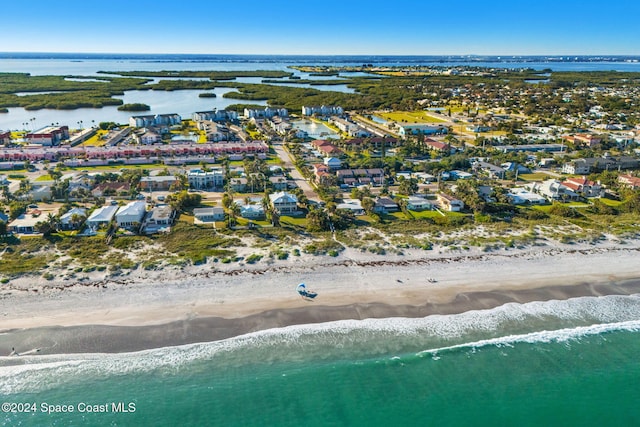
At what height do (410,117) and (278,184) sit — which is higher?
(410,117)

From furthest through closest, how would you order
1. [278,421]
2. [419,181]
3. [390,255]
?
[419,181], [390,255], [278,421]

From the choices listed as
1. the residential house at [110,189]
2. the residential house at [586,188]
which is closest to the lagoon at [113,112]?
the residential house at [110,189]

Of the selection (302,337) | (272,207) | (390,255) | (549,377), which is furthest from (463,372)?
(272,207)

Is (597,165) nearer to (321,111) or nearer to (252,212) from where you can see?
(252,212)

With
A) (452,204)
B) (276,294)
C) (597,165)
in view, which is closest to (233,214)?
(276,294)

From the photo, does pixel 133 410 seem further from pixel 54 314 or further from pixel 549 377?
pixel 549 377
